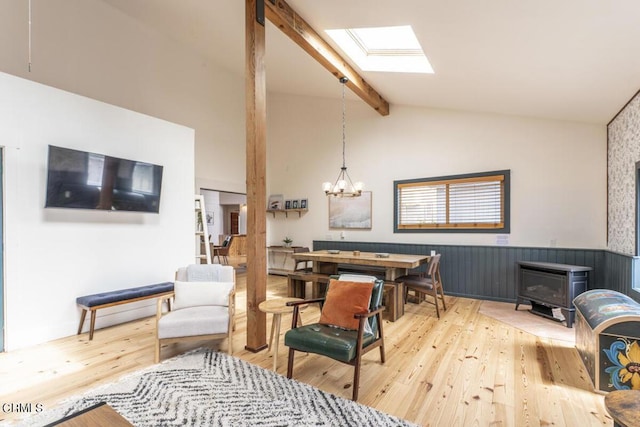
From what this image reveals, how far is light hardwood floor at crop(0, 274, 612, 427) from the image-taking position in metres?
2.18

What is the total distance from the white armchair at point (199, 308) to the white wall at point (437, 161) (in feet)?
12.1

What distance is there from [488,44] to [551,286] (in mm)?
Answer: 3210

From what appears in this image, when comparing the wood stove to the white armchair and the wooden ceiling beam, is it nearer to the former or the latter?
the wooden ceiling beam

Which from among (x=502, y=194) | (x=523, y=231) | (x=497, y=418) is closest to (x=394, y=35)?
(x=502, y=194)

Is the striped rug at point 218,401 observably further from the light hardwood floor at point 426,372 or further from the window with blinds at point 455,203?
the window with blinds at point 455,203

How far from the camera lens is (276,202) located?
25.4ft

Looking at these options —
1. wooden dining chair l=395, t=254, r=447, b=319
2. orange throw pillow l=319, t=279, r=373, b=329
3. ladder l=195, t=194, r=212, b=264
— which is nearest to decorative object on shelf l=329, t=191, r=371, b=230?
wooden dining chair l=395, t=254, r=447, b=319

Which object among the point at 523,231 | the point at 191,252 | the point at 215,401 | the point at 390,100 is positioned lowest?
the point at 215,401

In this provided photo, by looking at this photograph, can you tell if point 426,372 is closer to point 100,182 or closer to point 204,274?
point 204,274

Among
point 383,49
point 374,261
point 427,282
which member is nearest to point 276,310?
point 374,261

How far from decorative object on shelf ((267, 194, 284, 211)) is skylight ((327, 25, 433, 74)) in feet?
13.0

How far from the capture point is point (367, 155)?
650 cm

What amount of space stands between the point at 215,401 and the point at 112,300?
84.8 inches

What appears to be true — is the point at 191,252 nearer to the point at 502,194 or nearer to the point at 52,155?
the point at 52,155
